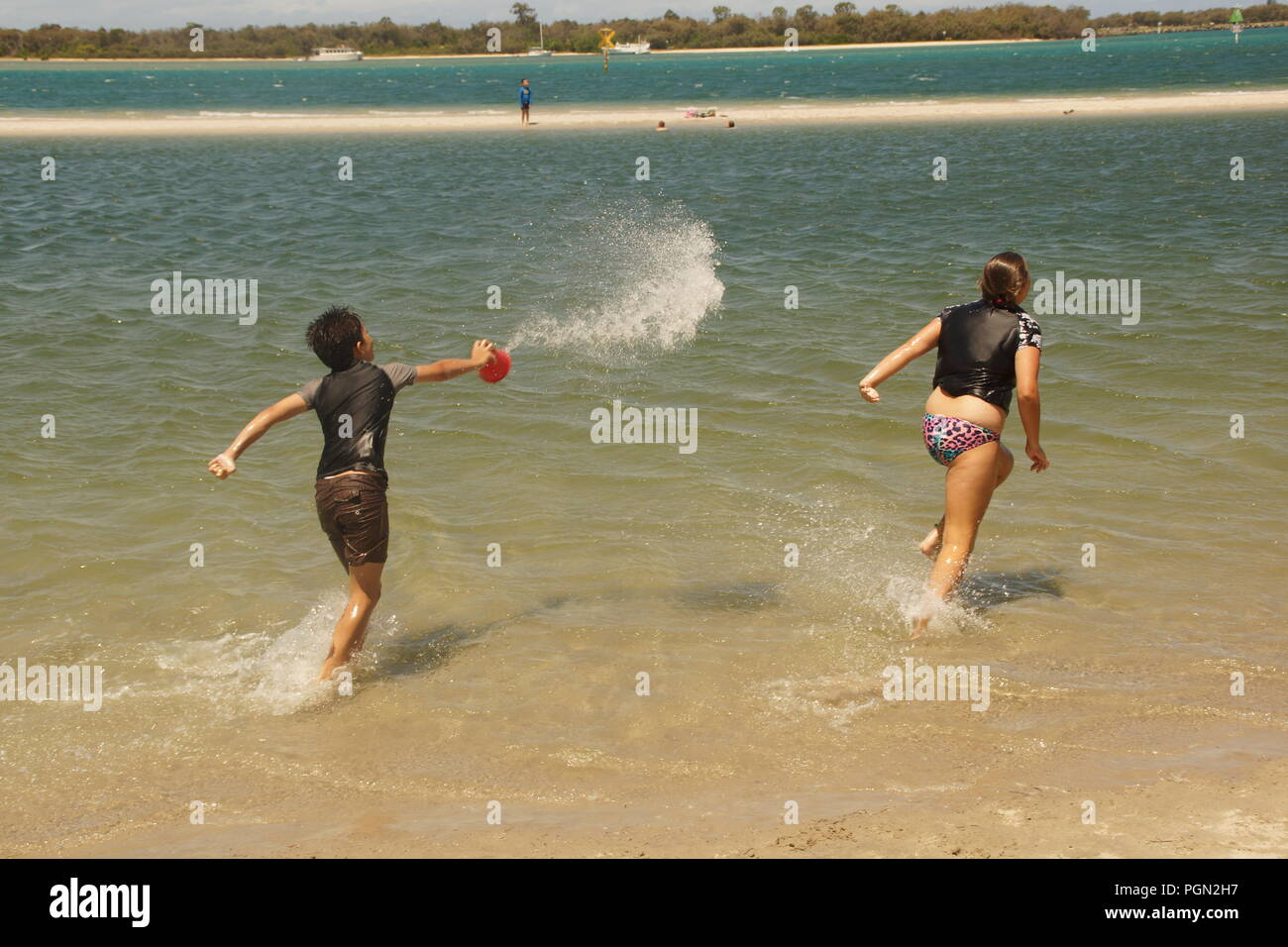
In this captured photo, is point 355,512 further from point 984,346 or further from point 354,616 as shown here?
point 984,346

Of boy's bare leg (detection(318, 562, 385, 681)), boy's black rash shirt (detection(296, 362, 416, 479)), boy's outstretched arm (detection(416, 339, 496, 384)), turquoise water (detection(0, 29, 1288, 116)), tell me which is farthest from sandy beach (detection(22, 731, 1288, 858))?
turquoise water (detection(0, 29, 1288, 116))

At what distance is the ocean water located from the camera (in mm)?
5242

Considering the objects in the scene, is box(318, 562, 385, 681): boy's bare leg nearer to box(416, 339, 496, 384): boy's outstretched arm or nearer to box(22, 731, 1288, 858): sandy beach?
box(416, 339, 496, 384): boy's outstretched arm

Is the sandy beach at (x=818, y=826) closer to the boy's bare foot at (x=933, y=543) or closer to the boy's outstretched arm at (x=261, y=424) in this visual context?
the boy's outstretched arm at (x=261, y=424)

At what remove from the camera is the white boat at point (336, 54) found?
161 metres

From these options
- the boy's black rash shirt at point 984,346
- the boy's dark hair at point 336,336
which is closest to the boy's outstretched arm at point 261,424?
the boy's dark hair at point 336,336

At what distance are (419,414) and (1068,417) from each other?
584cm

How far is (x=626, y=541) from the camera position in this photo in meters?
8.04

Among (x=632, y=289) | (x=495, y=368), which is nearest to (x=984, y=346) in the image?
(x=495, y=368)

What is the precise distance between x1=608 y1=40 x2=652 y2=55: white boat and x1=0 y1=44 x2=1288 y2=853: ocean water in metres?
175

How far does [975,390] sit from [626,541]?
2.81 m

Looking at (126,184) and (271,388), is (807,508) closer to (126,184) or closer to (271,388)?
(271,388)

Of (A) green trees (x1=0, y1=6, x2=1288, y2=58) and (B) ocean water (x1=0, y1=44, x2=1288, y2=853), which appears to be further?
(A) green trees (x1=0, y1=6, x2=1288, y2=58)

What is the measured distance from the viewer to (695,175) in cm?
2906
